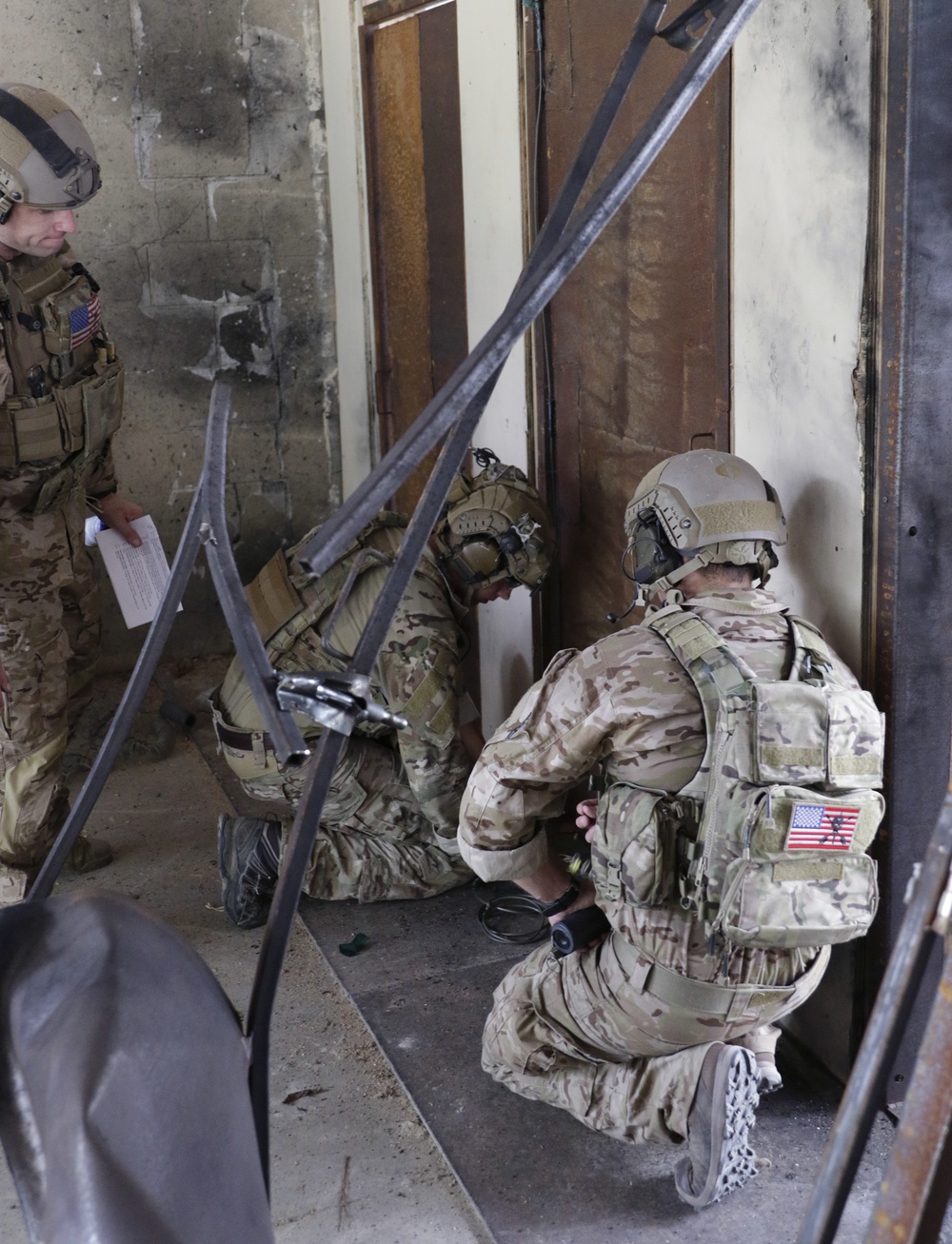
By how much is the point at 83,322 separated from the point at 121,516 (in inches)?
24.5

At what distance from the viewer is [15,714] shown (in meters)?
3.71

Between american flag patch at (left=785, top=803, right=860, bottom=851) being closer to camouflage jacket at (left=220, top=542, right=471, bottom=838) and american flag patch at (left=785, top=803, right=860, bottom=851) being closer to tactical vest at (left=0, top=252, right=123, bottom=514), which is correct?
camouflage jacket at (left=220, top=542, right=471, bottom=838)

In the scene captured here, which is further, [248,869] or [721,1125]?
[248,869]

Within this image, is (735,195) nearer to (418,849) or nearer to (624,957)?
(624,957)

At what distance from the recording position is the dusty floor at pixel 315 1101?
244 centimetres

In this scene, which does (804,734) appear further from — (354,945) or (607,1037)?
(354,945)

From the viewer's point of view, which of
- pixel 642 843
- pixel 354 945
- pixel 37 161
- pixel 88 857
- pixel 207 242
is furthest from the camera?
pixel 207 242

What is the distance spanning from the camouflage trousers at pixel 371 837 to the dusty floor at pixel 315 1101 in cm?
21

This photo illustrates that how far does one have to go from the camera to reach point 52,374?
11.9 feet

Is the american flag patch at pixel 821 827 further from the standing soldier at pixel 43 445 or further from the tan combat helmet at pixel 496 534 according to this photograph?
the standing soldier at pixel 43 445

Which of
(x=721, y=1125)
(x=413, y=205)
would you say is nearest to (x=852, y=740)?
(x=721, y=1125)

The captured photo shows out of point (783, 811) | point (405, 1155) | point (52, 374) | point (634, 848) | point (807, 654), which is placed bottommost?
point (405, 1155)

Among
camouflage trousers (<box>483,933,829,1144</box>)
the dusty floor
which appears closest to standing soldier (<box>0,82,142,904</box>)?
the dusty floor

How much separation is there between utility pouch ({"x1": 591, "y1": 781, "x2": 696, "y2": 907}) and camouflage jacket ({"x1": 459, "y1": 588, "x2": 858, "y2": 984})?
0.05 metres
